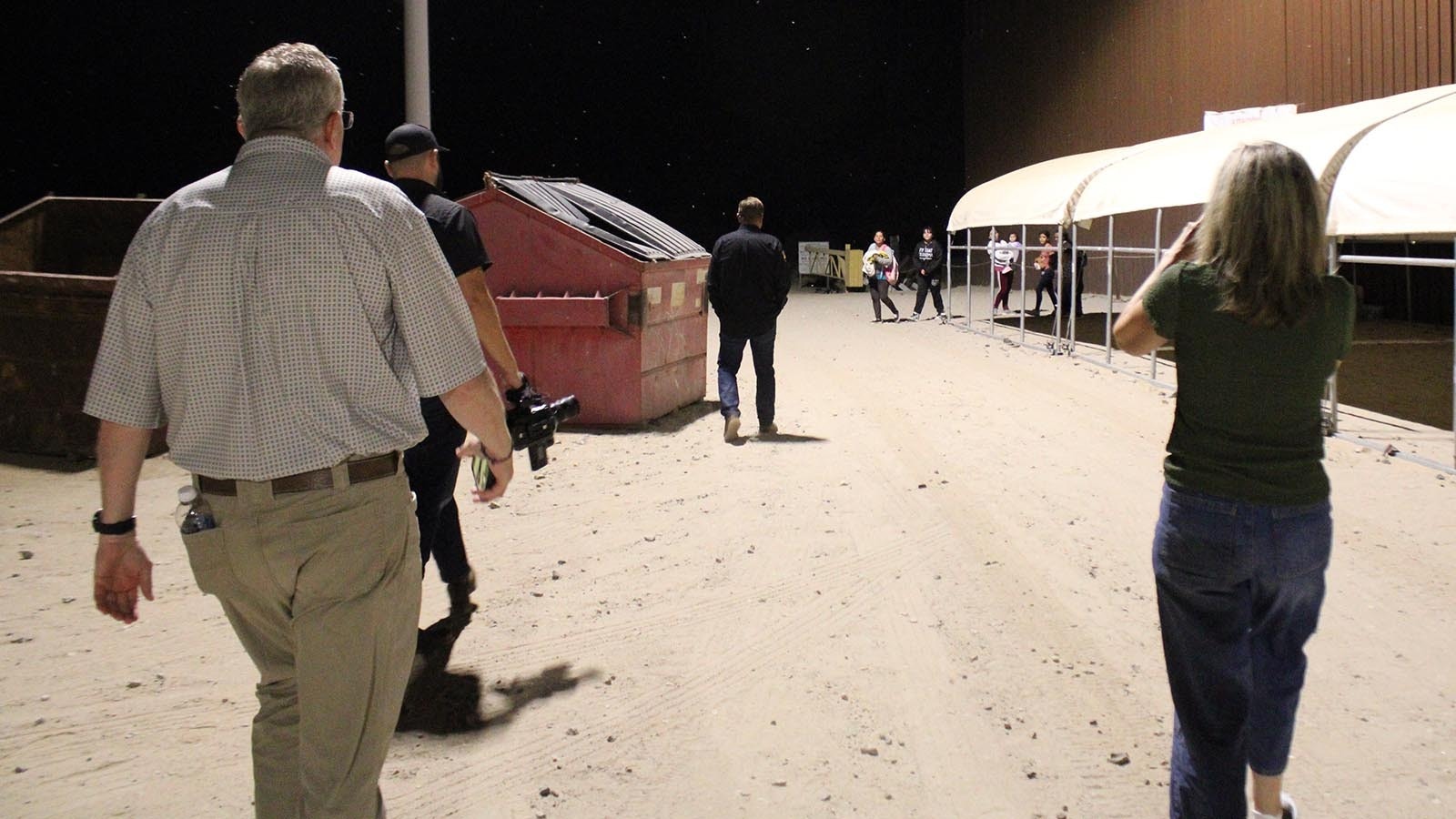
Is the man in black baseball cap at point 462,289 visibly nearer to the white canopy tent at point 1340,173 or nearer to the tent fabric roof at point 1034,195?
the white canopy tent at point 1340,173

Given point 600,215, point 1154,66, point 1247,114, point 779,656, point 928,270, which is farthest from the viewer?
point 1154,66

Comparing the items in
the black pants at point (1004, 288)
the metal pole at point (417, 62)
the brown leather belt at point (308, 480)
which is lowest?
the brown leather belt at point (308, 480)

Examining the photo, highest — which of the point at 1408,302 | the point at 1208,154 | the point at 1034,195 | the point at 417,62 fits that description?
the point at 417,62

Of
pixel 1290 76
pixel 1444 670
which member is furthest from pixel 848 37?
pixel 1444 670

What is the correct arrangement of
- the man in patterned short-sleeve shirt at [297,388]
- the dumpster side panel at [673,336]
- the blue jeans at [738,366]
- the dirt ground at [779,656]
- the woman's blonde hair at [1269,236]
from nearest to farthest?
1. the man in patterned short-sleeve shirt at [297,388]
2. the woman's blonde hair at [1269,236]
3. the dirt ground at [779,656]
4. the blue jeans at [738,366]
5. the dumpster side panel at [673,336]

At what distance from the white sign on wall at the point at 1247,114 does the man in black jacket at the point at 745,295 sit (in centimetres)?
1240

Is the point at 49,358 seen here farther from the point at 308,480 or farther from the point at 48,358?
the point at 308,480

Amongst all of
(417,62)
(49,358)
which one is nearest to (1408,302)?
(417,62)

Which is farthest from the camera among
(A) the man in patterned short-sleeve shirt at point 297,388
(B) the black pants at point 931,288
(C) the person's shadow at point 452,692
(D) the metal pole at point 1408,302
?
(B) the black pants at point 931,288

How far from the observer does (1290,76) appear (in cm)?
2056

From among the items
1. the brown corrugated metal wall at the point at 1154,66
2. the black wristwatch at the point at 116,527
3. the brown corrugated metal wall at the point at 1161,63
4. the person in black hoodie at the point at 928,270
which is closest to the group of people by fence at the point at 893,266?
the person in black hoodie at the point at 928,270

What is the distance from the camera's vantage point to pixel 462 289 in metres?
4.52

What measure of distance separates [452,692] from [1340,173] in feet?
28.1

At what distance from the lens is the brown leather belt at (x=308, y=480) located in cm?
243
